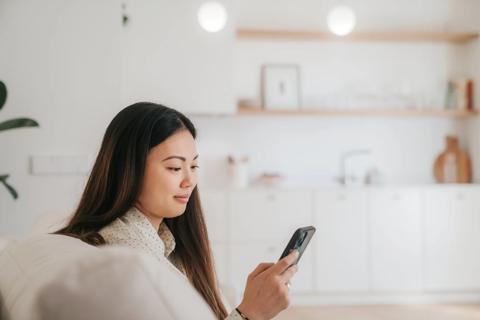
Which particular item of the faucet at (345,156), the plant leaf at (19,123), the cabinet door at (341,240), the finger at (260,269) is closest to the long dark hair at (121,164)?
the finger at (260,269)

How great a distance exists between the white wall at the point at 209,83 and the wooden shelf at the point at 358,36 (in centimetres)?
10

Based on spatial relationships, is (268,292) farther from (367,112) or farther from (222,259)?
(367,112)

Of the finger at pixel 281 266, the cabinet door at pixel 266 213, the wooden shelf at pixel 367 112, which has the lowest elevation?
the cabinet door at pixel 266 213

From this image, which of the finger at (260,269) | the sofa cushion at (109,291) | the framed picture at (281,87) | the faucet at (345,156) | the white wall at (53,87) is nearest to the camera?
the sofa cushion at (109,291)

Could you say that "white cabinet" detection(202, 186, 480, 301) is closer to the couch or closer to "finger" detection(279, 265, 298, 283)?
"finger" detection(279, 265, 298, 283)

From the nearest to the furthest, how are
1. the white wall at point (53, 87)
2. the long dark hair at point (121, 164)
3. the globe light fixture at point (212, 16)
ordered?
the long dark hair at point (121, 164) → the white wall at point (53, 87) → the globe light fixture at point (212, 16)

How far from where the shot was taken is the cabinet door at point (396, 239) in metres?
4.63

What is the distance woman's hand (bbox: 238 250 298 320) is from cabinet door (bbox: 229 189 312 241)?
3401mm

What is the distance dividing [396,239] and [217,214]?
1389 mm

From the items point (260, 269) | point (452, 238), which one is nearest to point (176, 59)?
point (452, 238)

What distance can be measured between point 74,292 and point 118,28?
3442 millimetres

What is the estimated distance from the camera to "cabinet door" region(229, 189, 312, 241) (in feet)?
14.9

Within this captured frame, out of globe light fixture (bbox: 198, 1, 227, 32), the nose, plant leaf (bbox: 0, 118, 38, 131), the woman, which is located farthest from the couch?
globe light fixture (bbox: 198, 1, 227, 32)

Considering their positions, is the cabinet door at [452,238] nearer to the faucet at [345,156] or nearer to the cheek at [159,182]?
the faucet at [345,156]
